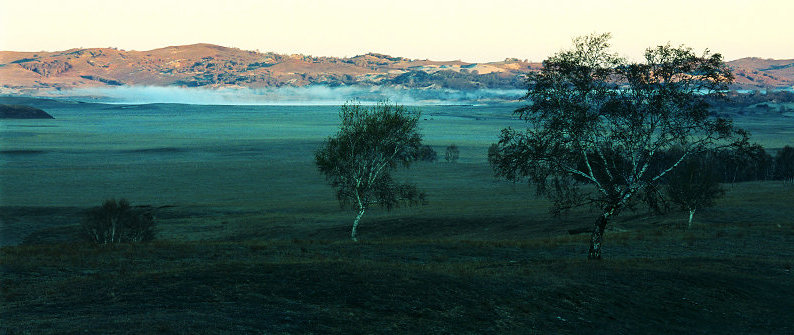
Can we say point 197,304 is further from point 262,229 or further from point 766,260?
point 262,229

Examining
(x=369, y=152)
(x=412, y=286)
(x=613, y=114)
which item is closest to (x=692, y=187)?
(x=369, y=152)

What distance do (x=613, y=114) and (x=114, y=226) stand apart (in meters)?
49.7

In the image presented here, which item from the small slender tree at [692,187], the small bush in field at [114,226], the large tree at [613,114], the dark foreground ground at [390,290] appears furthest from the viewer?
the small bush in field at [114,226]

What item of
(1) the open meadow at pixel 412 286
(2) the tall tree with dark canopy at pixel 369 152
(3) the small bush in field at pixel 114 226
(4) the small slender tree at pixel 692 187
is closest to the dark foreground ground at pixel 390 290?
(1) the open meadow at pixel 412 286

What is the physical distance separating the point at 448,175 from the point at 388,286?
159m

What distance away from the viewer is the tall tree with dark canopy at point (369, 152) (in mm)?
56781

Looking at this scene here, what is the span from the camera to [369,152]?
57688 mm

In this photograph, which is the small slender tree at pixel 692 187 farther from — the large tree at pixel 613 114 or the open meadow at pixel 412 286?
the large tree at pixel 613 114

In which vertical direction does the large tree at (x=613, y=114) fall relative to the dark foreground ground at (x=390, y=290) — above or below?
above

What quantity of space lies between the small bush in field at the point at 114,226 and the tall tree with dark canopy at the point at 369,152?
928 inches

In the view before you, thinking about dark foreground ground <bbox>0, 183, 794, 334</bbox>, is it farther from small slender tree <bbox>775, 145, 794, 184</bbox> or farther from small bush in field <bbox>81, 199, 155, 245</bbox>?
small slender tree <bbox>775, 145, 794, 184</bbox>

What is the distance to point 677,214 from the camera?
78.9 metres

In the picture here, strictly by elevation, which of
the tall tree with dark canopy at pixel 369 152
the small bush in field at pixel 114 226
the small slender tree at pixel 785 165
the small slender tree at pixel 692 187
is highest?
the tall tree with dark canopy at pixel 369 152

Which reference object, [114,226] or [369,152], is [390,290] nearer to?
[369,152]
